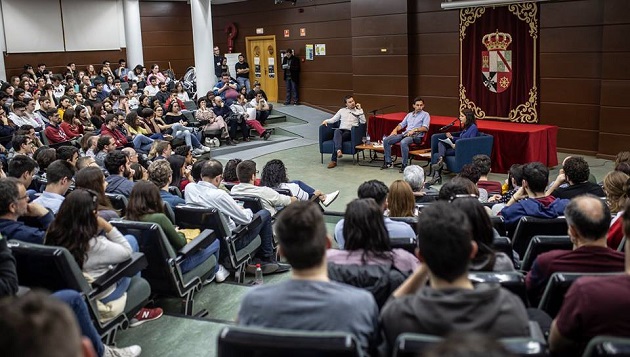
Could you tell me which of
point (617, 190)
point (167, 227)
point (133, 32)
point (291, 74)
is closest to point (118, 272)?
point (167, 227)

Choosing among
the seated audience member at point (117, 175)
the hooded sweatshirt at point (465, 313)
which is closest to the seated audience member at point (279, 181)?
the seated audience member at point (117, 175)

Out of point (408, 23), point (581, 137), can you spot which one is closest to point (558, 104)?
point (581, 137)

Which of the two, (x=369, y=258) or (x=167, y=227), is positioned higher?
(x=369, y=258)

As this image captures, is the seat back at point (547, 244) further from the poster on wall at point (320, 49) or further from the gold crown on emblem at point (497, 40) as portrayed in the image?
the poster on wall at point (320, 49)

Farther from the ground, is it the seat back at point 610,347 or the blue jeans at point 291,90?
the blue jeans at point 291,90

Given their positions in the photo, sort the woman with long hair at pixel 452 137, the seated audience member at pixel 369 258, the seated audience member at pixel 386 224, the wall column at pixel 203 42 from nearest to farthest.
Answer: the seated audience member at pixel 369 258, the seated audience member at pixel 386 224, the woman with long hair at pixel 452 137, the wall column at pixel 203 42

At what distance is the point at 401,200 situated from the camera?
4.24 m

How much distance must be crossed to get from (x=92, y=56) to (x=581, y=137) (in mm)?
12883

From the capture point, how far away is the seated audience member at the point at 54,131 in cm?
929

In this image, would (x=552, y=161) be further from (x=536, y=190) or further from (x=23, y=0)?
(x=23, y=0)

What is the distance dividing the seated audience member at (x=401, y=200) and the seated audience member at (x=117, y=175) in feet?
7.39

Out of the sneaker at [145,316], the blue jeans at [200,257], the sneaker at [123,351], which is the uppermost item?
the blue jeans at [200,257]

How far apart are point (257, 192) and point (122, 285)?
1965 millimetres

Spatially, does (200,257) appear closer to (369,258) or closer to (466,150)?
(369,258)
